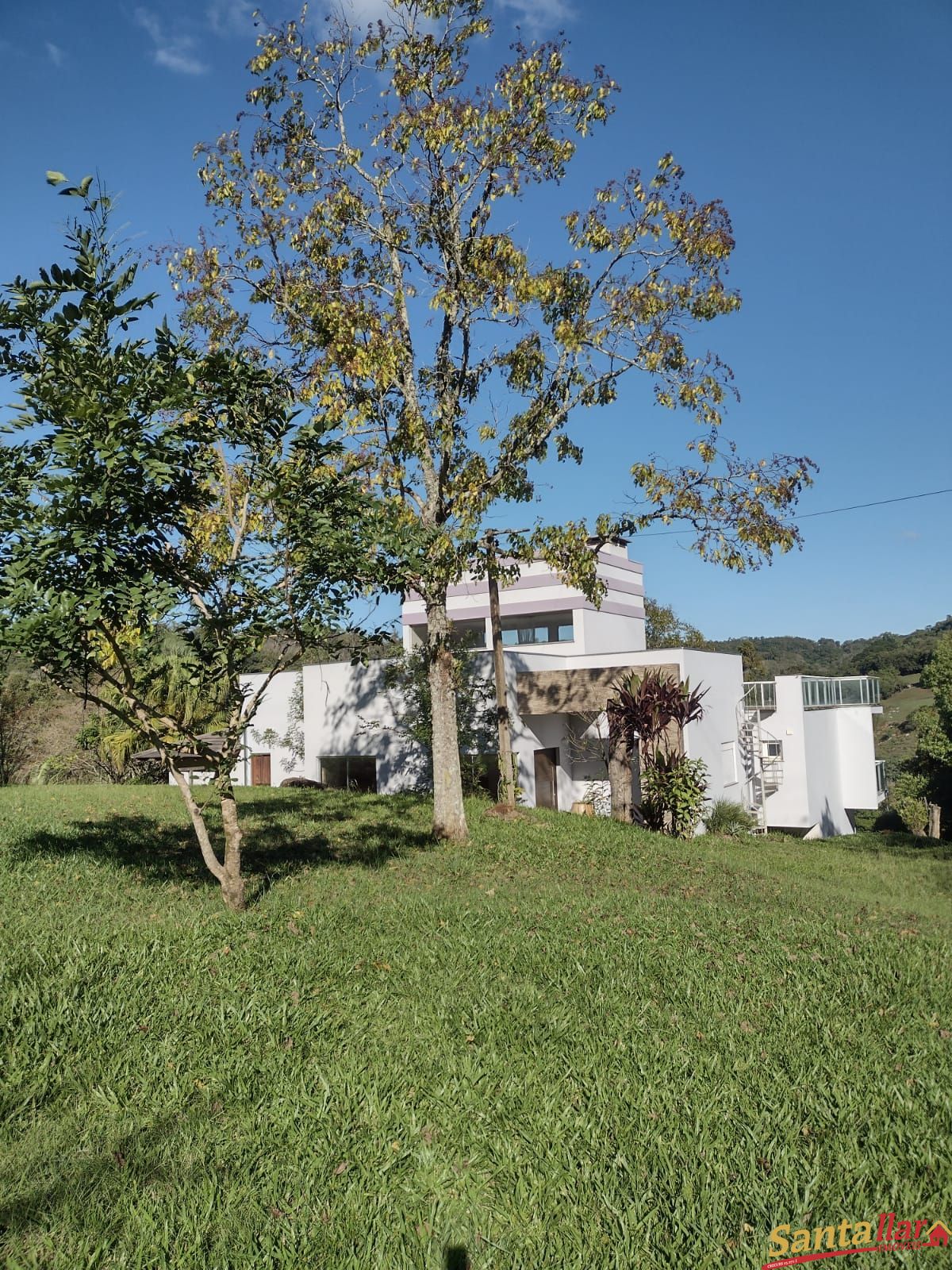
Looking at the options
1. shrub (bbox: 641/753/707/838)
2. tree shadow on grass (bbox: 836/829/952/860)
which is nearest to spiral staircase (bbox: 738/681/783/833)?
tree shadow on grass (bbox: 836/829/952/860)

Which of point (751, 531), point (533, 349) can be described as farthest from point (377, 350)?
point (751, 531)

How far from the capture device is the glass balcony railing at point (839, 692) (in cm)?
2870

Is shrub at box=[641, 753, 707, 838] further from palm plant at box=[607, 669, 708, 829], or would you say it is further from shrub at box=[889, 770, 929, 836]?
shrub at box=[889, 770, 929, 836]

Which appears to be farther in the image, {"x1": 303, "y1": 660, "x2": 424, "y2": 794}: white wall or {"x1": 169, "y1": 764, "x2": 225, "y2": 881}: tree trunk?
{"x1": 303, "y1": 660, "x2": 424, "y2": 794}: white wall

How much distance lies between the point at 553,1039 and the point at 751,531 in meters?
10.3

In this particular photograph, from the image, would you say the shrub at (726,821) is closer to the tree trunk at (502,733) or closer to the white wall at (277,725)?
the tree trunk at (502,733)

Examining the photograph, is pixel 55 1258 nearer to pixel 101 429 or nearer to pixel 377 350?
pixel 101 429

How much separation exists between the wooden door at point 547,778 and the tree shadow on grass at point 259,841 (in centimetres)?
608

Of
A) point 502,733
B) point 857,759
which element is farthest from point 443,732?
point 857,759

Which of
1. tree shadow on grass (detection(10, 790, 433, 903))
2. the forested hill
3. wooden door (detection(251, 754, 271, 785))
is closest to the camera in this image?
tree shadow on grass (detection(10, 790, 433, 903))

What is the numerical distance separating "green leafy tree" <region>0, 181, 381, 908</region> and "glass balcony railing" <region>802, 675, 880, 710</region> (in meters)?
23.3

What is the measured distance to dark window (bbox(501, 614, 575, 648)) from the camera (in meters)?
36.1

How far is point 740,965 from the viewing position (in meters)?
6.52

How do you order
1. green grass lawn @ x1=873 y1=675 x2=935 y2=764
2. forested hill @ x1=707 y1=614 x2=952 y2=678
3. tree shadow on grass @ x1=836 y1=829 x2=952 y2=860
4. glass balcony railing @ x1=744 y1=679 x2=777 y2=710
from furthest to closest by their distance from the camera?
forested hill @ x1=707 y1=614 x2=952 y2=678 < green grass lawn @ x1=873 y1=675 x2=935 y2=764 < glass balcony railing @ x1=744 y1=679 x2=777 y2=710 < tree shadow on grass @ x1=836 y1=829 x2=952 y2=860
